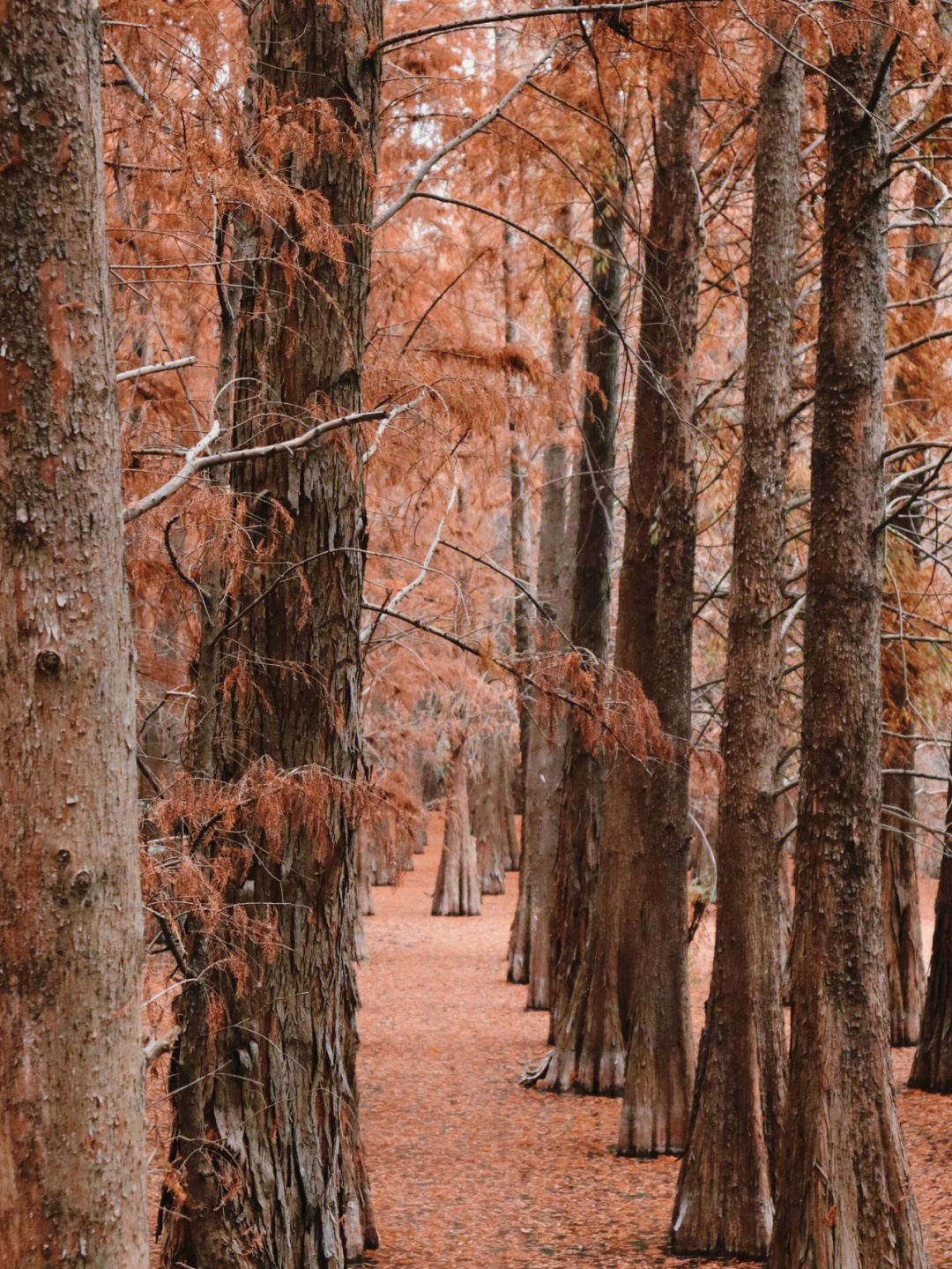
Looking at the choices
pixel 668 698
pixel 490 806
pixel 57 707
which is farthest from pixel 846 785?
pixel 490 806

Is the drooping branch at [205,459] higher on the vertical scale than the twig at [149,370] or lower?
lower

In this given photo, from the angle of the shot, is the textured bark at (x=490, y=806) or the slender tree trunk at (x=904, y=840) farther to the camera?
the textured bark at (x=490, y=806)

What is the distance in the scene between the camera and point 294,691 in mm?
4613

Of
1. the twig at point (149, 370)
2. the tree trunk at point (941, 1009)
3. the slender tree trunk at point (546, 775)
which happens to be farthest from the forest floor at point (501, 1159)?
the twig at point (149, 370)

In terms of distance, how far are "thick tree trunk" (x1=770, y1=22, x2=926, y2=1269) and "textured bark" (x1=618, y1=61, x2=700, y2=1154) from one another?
2615 millimetres

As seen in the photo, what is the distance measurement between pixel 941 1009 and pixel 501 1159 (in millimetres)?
3716

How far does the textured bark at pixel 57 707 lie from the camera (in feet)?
6.73

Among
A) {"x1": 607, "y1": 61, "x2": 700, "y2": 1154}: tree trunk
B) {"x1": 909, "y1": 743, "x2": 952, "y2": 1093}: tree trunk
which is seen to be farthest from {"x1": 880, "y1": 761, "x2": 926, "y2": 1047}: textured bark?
{"x1": 607, "y1": 61, "x2": 700, "y2": 1154}: tree trunk

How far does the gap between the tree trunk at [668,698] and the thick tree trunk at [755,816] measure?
91 cm

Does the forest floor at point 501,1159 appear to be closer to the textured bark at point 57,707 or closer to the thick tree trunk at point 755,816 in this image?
the thick tree trunk at point 755,816

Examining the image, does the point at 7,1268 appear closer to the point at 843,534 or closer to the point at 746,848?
the point at 843,534

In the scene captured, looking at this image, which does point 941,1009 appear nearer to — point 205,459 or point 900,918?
point 900,918

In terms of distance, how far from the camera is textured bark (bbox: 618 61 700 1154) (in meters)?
8.61

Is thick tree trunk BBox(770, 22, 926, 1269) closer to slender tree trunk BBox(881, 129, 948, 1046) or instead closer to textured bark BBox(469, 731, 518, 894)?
slender tree trunk BBox(881, 129, 948, 1046)
